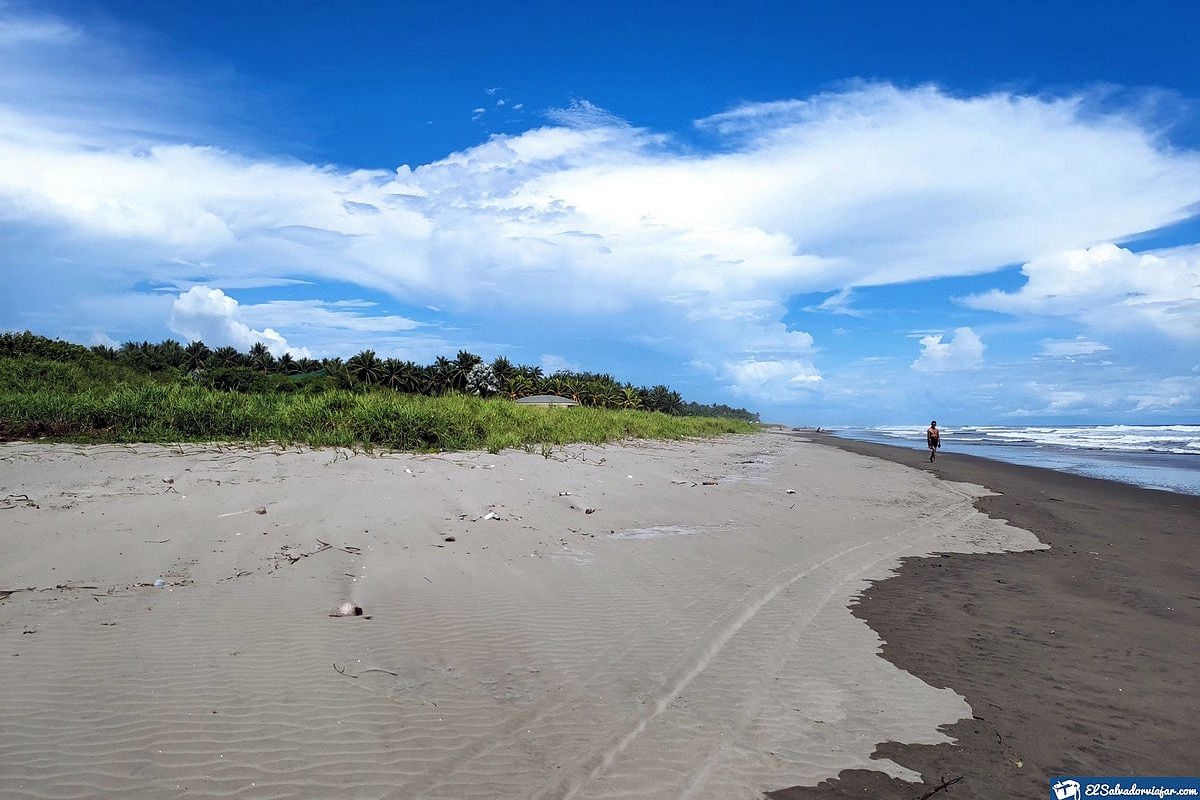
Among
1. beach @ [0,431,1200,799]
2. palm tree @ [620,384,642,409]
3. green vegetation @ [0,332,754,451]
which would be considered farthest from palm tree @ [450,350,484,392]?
beach @ [0,431,1200,799]

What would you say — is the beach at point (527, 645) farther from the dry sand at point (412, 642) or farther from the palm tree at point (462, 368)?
the palm tree at point (462, 368)

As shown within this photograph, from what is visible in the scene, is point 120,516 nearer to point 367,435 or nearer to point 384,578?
point 384,578

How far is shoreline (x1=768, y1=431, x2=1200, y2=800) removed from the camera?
4.02 meters

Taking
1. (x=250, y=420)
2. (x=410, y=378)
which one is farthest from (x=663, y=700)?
(x=410, y=378)

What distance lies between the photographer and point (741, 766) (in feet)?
12.9

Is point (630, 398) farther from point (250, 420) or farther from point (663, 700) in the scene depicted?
point (663, 700)

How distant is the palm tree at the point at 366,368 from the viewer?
211 ft

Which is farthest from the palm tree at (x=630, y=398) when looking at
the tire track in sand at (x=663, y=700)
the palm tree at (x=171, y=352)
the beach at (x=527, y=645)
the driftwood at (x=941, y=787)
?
the driftwood at (x=941, y=787)

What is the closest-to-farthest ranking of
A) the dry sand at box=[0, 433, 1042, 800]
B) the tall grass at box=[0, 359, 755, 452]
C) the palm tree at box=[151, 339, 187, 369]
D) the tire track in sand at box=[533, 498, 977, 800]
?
the tire track in sand at box=[533, 498, 977, 800], the dry sand at box=[0, 433, 1042, 800], the tall grass at box=[0, 359, 755, 452], the palm tree at box=[151, 339, 187, 369]

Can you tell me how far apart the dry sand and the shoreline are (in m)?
0.26

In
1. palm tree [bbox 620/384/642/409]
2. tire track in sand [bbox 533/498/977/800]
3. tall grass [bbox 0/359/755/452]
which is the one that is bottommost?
tire track in sand [bbox 533/498/977/800]

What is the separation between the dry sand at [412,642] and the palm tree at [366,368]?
54826 mm

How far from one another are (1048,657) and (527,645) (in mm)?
4644

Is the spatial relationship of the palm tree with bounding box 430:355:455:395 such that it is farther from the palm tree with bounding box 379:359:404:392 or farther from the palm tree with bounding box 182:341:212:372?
the palm tree with bounding box 182:341:212:372
